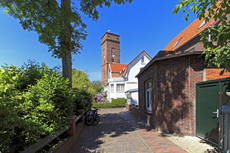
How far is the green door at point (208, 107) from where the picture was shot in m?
4.79

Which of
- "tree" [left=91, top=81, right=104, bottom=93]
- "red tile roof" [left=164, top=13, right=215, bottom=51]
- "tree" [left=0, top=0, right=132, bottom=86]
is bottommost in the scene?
"tree" [left=91, top=81, right=104, bottom=93]

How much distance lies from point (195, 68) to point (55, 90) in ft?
19.0

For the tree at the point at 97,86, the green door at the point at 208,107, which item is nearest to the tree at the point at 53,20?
the green door at the point at 208,107

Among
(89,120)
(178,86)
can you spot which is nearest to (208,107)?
(178,86)

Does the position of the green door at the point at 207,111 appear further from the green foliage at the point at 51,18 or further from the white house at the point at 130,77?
the white house at the point at 130,77

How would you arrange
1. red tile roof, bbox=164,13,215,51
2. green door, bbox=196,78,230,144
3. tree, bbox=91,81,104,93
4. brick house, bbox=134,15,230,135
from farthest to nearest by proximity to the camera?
1. tree, bbox=91,81,104,93
2. red tile roof, bbox=164,13,215,51
3. brick house, bbox=134,15,230,135
4. green door, bbox=196,78,230,144

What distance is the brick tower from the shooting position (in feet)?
153

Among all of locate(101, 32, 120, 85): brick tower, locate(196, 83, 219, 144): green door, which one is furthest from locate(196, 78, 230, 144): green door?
locate(101, 32, 120, 85): brick tower

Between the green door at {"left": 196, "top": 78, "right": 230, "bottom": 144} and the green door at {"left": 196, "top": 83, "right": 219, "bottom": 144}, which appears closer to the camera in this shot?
the green door at {"left": 196, "top": 78, "right": 230, "bottom": 144}

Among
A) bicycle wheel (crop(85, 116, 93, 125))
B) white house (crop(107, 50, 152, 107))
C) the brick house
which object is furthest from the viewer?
white house (crop(107, 50, 152, 107))

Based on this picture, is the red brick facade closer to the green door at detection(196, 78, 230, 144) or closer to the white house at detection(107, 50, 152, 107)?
the green door at detection(196, 78, 230, 144)

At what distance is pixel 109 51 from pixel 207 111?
143 feet

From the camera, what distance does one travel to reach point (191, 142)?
16.9ft

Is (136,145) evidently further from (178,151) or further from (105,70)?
(105,70)
